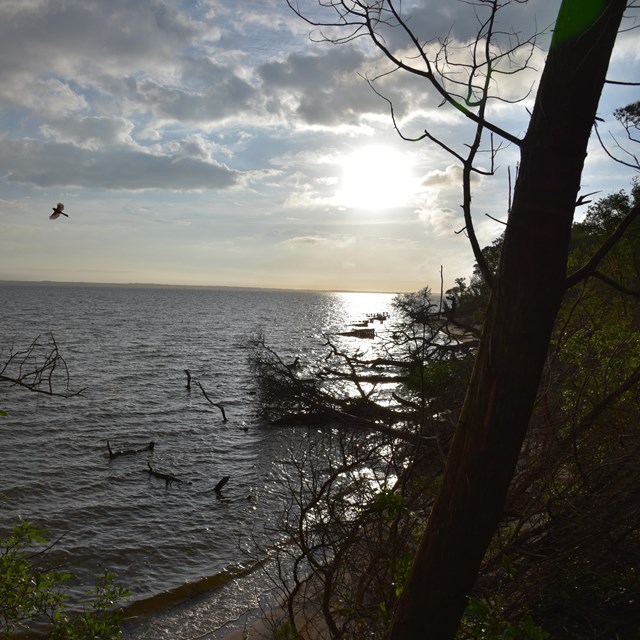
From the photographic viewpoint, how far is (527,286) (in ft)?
7.72

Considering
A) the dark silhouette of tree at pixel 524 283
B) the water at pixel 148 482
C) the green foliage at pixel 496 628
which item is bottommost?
the water at pixel 148 482

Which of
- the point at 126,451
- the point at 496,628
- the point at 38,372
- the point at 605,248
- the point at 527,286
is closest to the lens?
the point at 605,248

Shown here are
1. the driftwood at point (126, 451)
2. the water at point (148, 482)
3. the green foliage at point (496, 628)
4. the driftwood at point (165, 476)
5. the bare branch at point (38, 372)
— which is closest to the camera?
the green foliage at point (496, 628)

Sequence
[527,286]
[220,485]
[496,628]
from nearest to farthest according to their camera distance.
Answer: [527,286] → [496,628] → [220,485]

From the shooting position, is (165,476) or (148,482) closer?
(148,482)

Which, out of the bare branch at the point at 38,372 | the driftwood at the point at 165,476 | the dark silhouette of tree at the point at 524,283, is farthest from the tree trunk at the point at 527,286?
the driftwood at the point at 165,476

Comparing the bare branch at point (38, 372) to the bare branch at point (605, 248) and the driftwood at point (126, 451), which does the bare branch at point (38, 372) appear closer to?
the bare branch at point (605, 248)

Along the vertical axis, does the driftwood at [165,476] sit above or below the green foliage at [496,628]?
below

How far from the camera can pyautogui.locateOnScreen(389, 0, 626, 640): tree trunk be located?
2.30 m

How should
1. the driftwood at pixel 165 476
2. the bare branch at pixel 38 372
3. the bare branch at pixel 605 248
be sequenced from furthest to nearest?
the driftwood at pixel 165 476
the bare branch at pixel 38 372
the bare branch at pixel 605 248

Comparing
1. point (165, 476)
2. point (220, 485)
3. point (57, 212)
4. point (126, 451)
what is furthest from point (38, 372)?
point (126, 451)

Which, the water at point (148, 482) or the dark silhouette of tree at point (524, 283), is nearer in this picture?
the dark silhouette of tree at point (524, 283)

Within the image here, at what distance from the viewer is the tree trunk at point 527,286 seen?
2.30 meters

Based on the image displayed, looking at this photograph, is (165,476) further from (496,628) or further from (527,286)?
(527,286)
